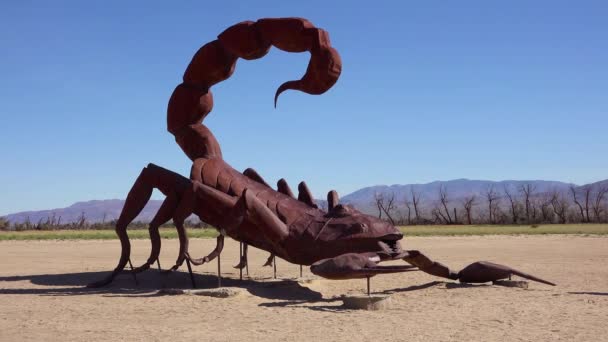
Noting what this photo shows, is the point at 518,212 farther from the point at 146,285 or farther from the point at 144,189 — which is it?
the point at 144,189

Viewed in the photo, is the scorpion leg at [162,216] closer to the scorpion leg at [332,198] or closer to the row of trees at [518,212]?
the scorpion leg at [332,198]

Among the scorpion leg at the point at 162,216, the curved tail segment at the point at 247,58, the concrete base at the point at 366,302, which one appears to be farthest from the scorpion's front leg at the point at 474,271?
the scorpion leg at the point at 162,216

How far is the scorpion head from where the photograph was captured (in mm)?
10234

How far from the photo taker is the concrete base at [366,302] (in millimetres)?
9539

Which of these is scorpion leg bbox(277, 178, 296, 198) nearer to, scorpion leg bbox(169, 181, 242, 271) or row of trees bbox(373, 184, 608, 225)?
scorpion leg bbox(169, 181, 242, 271)

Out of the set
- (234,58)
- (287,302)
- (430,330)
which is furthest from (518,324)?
(234,58)

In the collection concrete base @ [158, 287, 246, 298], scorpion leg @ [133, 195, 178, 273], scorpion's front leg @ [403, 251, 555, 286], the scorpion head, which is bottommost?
concrete base @ [158, 287, 246, 298]

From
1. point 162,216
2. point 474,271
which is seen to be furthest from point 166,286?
point 474,271

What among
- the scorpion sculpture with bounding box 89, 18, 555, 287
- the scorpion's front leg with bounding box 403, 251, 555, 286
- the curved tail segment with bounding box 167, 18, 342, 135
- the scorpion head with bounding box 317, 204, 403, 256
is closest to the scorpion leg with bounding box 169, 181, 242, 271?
the scorpion sculpture with bounding box 89, 18, 555, 287

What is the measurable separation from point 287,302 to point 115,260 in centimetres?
1089

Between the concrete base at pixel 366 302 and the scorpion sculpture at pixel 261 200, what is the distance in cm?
43

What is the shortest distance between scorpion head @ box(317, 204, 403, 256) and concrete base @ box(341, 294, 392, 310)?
0.73 m

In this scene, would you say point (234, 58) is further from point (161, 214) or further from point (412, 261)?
point (412, 261)

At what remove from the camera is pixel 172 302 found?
33.3 ft
